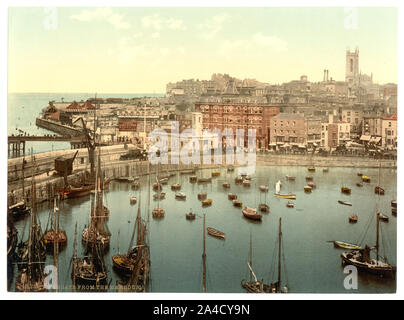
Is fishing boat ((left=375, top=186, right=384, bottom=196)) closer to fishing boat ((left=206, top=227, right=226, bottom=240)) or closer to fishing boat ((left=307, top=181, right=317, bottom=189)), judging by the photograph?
fishing boat ((left=307, top=181, right=317, bottom=189))

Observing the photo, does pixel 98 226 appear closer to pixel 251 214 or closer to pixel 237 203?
pixel 237 203

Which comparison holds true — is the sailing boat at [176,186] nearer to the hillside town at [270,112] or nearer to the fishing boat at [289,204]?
the hillside town at [270,112]

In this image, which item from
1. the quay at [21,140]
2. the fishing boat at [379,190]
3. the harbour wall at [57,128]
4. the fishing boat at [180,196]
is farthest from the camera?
the fishing boat at [180,196]

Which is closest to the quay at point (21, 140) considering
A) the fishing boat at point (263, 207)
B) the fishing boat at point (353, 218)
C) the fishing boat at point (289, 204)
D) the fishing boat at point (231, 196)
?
the fishing boat at point (231, 196)

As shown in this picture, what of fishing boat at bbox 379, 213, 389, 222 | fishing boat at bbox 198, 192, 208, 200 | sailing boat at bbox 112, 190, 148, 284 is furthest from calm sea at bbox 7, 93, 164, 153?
fishing boat at bbox 379, 213, 389, 222

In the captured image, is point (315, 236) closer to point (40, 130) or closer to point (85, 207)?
point (85, 207)

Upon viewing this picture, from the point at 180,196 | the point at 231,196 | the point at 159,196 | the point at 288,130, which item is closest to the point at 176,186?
the point at 180,196
